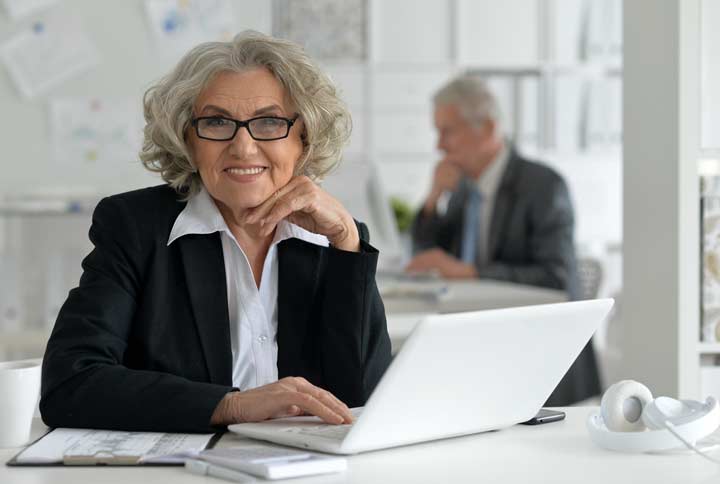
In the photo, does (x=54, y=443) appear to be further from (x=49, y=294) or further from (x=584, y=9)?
(x=584, y=9)

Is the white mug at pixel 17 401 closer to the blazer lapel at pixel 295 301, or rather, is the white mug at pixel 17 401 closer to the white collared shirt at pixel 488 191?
the blazer lapel at pixel 295 301

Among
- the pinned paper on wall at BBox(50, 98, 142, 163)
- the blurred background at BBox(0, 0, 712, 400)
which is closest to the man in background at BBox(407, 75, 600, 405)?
the blurred background at BBox(0, 0, 712, 400)

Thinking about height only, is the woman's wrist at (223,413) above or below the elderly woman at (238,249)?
below

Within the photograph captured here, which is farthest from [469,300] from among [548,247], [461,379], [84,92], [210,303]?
[84,92]

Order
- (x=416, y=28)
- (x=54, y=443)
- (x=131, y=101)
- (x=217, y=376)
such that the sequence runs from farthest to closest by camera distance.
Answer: (x=416, y=28) < (x=131, y=101) < (x=217, y=376) < (x=54, y=443)

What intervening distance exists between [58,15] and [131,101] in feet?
1.73

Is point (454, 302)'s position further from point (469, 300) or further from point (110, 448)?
point (110, 448)

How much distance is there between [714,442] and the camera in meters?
1.45

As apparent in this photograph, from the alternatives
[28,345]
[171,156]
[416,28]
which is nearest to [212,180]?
[171,156]

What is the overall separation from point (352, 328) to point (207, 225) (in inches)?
11.7

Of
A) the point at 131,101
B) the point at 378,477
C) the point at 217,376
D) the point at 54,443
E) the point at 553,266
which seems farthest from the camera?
the point at 131,101

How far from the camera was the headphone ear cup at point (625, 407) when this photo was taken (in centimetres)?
144

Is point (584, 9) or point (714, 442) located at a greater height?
point (584, 9)

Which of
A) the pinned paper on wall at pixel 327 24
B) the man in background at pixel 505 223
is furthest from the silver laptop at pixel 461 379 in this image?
the pinned paper on wall at pixel 327 24
